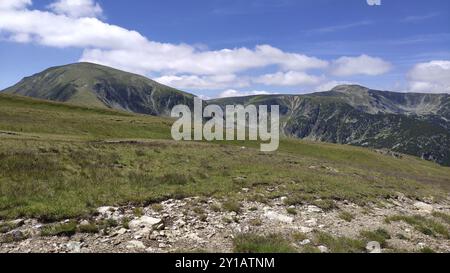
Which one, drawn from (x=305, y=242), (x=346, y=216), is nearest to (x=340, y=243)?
(x=305, y=242)

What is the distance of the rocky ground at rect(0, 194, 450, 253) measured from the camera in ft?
48.5

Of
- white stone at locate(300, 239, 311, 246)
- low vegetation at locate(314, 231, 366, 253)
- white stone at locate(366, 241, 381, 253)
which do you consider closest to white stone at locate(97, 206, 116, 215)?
white stone at locate(300, 239, 311, 246)

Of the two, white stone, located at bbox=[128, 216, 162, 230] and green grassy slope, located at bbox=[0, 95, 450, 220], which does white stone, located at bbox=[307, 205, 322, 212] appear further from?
white stone, located at bbox=[128, 216, 162, 230]

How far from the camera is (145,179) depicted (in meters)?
26.2

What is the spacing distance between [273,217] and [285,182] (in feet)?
34.3

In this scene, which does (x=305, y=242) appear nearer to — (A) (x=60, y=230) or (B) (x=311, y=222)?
(B) (x=311, y=222)

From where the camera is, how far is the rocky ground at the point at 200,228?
1478cm

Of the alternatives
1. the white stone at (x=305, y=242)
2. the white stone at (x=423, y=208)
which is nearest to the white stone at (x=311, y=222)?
the white stone at (x=305, y=242)

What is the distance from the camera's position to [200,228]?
1745cm

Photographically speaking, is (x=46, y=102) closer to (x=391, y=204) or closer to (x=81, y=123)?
(x=81, y=123)

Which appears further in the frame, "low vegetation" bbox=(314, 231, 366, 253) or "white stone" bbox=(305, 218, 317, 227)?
"white stone" bbox=(305, 218, 317, 227)

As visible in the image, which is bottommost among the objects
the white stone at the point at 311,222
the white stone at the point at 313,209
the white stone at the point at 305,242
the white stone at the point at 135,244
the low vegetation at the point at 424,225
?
the low vegetation at the point at 424,225

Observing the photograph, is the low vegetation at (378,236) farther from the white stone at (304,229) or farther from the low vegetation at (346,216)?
the white stone at (304,229)
